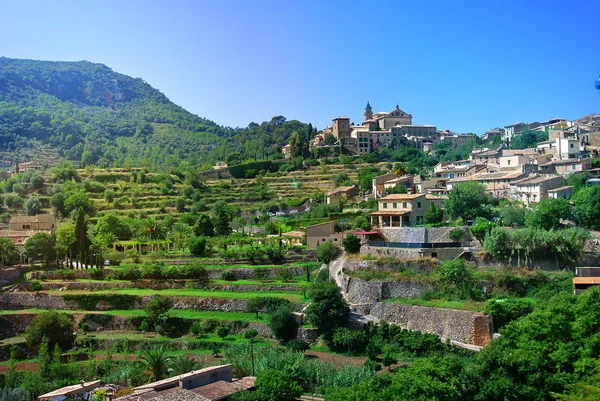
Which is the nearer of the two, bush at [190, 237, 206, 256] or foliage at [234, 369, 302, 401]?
foliage at [234, 369, 302, 401]

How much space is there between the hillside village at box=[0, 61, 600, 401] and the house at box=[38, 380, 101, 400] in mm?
154

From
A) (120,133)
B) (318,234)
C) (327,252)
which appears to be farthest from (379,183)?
(120,133)

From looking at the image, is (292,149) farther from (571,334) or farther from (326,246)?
(571,334)

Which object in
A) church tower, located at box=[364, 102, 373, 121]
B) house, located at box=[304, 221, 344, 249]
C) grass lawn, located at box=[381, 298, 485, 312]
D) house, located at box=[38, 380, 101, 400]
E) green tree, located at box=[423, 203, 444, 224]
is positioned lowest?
house, located at box=[38, 380, 101, 400]

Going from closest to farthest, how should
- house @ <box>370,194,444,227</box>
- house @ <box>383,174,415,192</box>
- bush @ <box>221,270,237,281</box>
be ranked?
1. bush @ <box>221,270,237,281</box>
2. house @ <box>370,194,444,227</box>
3. house @ <box>383,174,415,192</box>

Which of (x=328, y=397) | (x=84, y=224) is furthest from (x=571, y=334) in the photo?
(x=84, y=224)

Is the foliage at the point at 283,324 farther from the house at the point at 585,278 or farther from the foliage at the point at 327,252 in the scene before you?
the house at the point at 585,278

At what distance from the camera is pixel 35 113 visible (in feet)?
502

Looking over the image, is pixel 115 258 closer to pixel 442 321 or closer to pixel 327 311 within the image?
pixel 327 311

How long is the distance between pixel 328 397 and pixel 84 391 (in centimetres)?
1193

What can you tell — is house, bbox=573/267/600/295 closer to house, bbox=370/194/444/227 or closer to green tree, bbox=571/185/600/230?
green tree, bbox=571/185/600/230

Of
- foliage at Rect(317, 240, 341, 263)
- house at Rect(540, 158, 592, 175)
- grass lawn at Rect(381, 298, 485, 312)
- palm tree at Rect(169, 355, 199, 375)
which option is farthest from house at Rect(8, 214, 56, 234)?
house at Rect(540, 158, 592, 175)

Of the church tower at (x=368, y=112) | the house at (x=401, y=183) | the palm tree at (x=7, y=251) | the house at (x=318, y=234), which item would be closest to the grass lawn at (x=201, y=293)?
the palm tree at (x=7, y=251)

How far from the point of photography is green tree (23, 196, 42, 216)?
210ft
